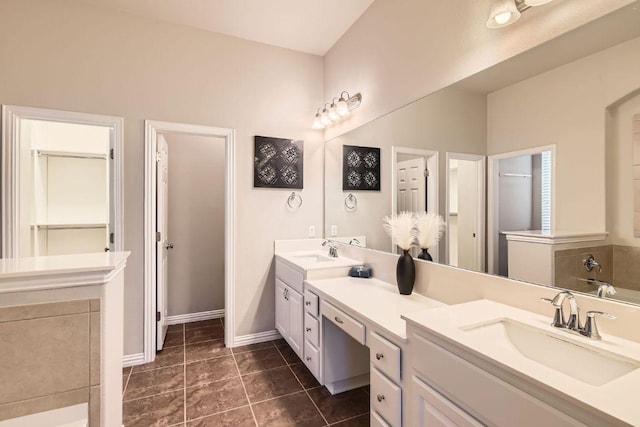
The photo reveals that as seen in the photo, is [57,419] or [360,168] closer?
[57,419]

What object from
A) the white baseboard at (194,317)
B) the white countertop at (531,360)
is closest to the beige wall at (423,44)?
the white countertop at (531,360)

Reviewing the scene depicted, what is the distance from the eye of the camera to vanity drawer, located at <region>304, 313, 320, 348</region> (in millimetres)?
2086

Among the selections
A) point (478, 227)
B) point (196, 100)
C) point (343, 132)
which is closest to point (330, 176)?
point (343, 132)

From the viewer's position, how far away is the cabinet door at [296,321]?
236 cm

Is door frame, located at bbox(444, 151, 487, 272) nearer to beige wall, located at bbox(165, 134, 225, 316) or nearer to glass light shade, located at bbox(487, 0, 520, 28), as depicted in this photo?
glass light shade, located at bbox(487, 0, 520, 28)

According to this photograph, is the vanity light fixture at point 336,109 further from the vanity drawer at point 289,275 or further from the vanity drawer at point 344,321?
the vanity drawer at point 344,321

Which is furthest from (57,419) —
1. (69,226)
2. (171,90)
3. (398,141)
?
(69,226)

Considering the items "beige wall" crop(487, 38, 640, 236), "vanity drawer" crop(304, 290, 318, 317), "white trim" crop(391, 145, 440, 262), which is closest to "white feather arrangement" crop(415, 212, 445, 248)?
"white trim" crop(391, 145, 440, 262)

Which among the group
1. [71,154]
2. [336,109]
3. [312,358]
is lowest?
[312,358]

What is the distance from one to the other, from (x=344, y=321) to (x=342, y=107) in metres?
1.84

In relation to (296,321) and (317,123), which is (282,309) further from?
(317,123)

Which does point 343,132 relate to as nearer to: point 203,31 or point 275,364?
point 203,31

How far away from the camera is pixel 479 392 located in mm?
917

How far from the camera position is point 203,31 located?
108 inches
